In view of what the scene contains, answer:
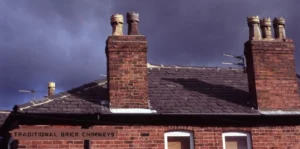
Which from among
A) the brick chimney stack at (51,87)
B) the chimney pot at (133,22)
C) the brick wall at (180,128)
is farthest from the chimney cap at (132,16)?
the brick chimney stack at (51,87)

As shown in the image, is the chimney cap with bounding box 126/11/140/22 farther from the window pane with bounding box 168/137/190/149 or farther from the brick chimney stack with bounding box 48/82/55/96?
the brick chimney stack with bounding box 48/82/55/96

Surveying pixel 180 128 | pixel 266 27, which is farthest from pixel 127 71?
pixel 266 27

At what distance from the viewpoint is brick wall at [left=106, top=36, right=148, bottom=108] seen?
1271 cm

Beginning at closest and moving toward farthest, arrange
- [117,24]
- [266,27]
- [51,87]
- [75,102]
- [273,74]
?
1. [75,102]
2. [117,24]
3. [273,74]
4. [266,27]
5. [51,87]

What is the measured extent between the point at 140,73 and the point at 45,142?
10.5 ft

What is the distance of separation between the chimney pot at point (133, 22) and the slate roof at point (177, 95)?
67.6 inches

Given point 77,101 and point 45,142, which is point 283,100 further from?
point 45,142

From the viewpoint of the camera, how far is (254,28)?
14.4 meters

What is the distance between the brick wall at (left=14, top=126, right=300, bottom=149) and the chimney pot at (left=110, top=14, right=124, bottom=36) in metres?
2.93

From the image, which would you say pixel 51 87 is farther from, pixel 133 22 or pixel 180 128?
pixel 180 128

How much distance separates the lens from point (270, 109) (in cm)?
1343

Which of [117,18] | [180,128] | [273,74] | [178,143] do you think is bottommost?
[178,143]

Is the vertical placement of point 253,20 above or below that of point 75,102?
above

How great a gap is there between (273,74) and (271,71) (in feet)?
0.35
